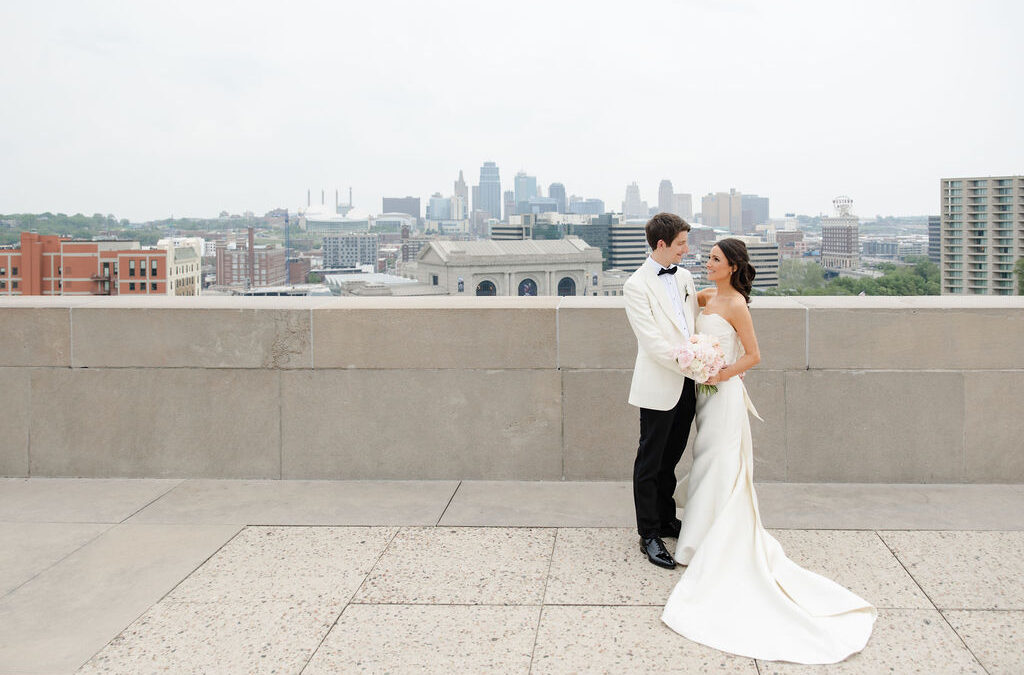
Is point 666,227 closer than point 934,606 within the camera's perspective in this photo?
No

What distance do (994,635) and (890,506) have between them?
1940 mm

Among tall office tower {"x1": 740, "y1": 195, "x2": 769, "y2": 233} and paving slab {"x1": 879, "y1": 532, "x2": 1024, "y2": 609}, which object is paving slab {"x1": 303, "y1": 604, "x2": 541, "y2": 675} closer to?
paving slab {"x1": 879, "y1": 532, "x2": 1024, "y2": 609}

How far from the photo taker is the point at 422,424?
245 inches

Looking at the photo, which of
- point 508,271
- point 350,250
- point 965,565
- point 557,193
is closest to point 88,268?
point 508,271

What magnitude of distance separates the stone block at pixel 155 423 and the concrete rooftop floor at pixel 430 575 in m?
0.18

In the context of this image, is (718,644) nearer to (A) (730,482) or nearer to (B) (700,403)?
(A) (730,482)

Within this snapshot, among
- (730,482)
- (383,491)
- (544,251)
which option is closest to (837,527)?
(730,482)

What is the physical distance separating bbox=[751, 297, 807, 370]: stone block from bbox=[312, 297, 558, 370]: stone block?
144cm

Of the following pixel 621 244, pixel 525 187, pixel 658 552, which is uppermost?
pixel 525 187

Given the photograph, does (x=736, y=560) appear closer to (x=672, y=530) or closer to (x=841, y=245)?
(x=672, y=530)

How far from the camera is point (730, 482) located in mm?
4324

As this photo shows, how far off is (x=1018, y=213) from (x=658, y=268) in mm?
66380

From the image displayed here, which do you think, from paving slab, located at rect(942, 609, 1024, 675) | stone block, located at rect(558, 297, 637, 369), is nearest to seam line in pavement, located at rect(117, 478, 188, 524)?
stone block, located at rect(558, 297, 637, 369)

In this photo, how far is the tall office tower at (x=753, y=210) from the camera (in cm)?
10690
